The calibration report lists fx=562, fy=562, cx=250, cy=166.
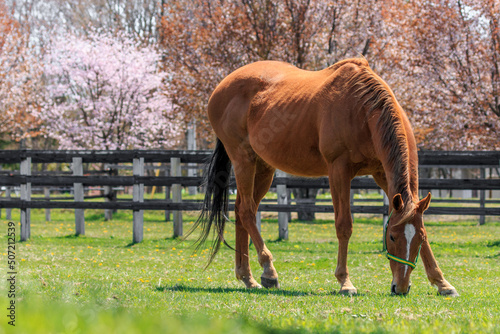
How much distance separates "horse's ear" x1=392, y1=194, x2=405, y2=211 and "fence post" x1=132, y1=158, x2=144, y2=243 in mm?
7264

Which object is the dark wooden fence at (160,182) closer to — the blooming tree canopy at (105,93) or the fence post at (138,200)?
the fence post at (138,200)

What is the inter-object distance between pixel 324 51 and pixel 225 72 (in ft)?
11.5

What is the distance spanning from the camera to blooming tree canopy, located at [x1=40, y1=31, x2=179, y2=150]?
21844 mm

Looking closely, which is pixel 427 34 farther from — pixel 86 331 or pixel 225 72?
pixel 86 331

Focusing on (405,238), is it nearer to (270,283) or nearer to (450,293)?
(450,293)

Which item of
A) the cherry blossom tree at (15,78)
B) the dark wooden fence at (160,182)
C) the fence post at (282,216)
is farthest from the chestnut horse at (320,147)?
the cherry blossom tree at (15,78)

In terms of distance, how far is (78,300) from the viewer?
13.2 ft

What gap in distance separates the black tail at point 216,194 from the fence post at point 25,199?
5.94 m

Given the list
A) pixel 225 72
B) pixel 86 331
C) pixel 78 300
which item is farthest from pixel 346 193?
pixel 225 72

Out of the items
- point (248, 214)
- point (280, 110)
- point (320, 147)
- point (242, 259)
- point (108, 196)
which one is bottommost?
point (108, 196)

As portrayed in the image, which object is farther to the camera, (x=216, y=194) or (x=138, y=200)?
(x=138, y=200)

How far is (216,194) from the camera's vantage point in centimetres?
676

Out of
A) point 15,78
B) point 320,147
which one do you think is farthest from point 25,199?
point 15,78

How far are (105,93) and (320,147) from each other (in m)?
20.2
